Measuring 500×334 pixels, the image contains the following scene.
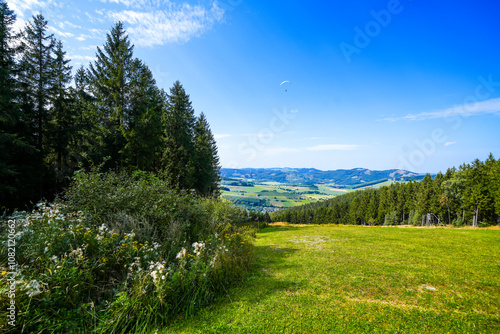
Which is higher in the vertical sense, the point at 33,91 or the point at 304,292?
the point at 33,91

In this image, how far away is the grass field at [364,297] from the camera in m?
3.10

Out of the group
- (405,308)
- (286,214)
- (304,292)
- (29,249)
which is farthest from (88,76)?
(286,214)

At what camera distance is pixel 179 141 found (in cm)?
2300

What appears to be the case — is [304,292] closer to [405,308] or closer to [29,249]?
[405,308]

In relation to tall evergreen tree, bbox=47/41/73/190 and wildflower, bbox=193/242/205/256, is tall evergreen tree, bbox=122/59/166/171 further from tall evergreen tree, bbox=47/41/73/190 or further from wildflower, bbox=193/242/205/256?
wildflower, bbox=193/242/205/256

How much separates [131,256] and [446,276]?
7.69 metres

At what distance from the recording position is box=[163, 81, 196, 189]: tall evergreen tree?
22087mm

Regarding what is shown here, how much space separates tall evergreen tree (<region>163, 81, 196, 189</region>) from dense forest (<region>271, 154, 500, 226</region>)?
33662 mm

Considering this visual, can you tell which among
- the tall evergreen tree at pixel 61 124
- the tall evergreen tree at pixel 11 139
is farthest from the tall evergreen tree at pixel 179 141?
the tall evergreen tree at pixel 11 139

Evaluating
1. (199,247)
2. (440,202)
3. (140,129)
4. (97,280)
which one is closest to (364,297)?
(199,247)

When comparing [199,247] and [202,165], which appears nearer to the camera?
[199,247]

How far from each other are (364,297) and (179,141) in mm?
22748

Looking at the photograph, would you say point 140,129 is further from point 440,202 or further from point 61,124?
point 440,202

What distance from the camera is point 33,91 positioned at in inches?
606
